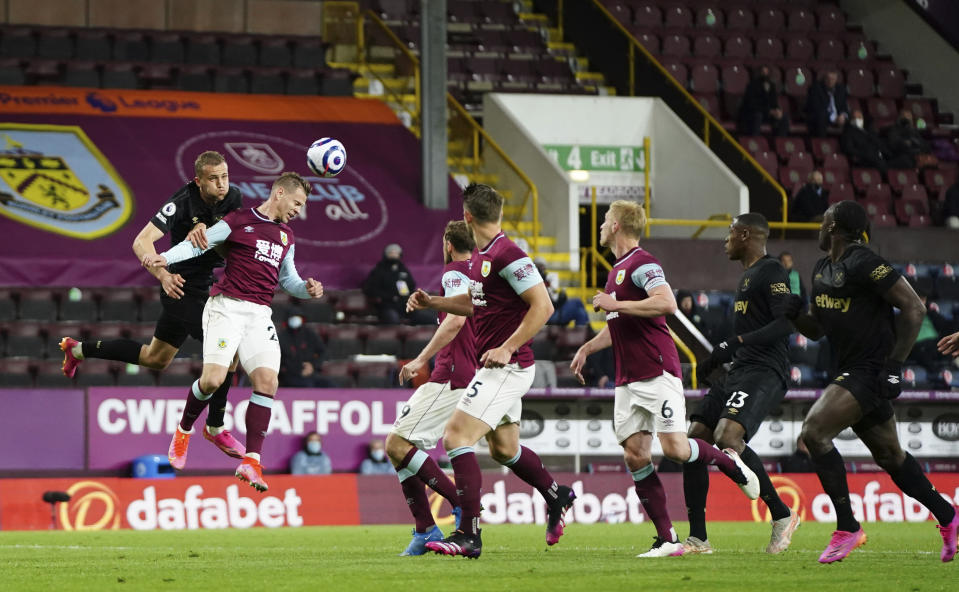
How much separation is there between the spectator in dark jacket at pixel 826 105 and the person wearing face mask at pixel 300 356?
1258 centimetres

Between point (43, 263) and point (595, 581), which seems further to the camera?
point (43, 263)

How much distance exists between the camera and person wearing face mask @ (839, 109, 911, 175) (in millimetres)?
27844

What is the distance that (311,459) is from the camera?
1777 cm

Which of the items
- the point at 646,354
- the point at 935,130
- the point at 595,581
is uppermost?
the point at 935,130

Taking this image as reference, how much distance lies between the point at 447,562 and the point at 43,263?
13.6m

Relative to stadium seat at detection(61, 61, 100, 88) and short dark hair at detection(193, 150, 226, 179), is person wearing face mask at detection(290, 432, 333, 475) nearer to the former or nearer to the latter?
short dark hair at detection(193, 150, 226, 179)

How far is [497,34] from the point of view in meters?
29.8

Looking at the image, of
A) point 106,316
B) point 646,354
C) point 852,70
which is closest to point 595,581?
point 646,354

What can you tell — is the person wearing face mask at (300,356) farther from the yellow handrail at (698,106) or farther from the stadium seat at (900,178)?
the stadium seat at (900,178)

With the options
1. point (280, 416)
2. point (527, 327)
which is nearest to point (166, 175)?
point (280, 416)

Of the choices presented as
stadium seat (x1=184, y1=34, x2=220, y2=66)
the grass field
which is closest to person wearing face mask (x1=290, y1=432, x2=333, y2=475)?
the grass field

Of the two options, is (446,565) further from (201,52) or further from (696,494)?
(201,52)

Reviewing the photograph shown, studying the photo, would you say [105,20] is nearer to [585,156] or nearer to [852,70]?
[585,156]

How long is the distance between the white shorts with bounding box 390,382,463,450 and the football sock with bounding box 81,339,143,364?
2.55m
